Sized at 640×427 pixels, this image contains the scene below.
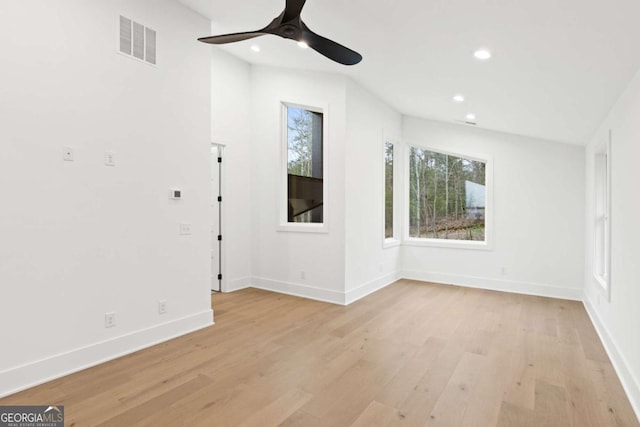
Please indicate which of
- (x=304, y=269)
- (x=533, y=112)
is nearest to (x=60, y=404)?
(x=304, y=269)

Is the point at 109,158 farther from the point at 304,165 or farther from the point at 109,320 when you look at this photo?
the point at 304,165

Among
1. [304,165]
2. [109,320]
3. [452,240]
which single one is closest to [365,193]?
[304,165]

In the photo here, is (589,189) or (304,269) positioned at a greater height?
(589,189)

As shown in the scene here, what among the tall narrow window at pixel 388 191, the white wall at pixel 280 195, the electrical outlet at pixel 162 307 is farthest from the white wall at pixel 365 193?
the electrical outlet at pixel 162 307

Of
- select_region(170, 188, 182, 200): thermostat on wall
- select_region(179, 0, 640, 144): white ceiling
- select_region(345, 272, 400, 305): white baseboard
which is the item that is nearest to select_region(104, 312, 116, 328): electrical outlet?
select_region(170, 188, 182, 200): thermostat on wall

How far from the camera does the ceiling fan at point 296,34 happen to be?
7.71 feet

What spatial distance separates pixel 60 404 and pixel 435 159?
5970 millimetres

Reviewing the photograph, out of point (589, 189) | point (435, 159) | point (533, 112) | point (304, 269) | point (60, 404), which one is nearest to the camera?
point (60, 404)

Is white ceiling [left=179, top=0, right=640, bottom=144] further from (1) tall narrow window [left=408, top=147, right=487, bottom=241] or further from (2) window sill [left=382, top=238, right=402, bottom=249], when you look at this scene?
(2) window sill [left=382, top=238, right=402, bottom=249]

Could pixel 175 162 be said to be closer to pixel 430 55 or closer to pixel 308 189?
pixel 308 189

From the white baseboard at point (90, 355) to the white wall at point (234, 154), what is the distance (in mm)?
1670

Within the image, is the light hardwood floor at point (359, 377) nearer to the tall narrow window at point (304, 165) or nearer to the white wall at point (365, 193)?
the white wall at point (365, 193)

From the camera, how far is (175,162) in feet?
11.7

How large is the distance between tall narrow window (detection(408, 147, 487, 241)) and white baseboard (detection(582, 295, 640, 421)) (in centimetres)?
234
